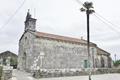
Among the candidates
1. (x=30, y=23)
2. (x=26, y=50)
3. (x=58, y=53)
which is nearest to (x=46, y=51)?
(x=58, y=53)

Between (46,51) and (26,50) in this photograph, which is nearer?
(46,51)

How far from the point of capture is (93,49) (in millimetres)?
44000

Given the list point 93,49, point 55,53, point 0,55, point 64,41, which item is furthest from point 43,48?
point 0,55

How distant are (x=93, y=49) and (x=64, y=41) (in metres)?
8.46

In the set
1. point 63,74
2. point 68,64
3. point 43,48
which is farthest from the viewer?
point 68,64

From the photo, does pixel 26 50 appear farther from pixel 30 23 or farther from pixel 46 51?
pixel 30 23

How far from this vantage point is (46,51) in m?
36.1

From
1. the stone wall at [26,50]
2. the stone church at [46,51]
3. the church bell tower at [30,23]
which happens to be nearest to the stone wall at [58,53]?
the stone church at [46,51]

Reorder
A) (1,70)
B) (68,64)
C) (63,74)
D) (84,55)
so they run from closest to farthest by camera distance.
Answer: (1,70) < (63,74) < (68,64) < (84,55)

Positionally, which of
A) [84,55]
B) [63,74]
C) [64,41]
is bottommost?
[63,74]

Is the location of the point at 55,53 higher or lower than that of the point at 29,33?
lower

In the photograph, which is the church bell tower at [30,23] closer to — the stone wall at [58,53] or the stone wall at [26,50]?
the stone wall at [26,50]

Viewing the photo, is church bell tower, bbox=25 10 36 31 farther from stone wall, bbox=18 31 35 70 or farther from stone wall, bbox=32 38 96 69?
stone wall, bbox=32 38 96 69

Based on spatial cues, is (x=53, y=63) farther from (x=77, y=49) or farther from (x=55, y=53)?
(x=77, y=49)
